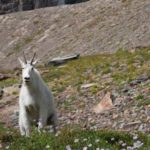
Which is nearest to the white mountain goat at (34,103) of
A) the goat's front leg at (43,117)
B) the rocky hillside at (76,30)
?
the goat's front leg at (43,117)

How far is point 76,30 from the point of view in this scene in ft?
182

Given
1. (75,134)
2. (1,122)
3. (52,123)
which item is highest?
(75,134)

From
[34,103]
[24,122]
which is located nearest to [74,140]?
[24,122]

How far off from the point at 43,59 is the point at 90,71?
49.7 feet

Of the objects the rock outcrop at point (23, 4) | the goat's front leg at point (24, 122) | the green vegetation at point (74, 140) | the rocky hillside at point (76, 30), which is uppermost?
the green vegetation at point (74, 140)

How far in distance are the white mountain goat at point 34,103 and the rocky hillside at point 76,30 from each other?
27.9 metres

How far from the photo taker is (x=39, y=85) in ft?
54.7

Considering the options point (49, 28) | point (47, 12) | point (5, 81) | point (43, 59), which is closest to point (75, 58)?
point (43, 59)

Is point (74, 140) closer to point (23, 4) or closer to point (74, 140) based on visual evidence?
point (74, 140)

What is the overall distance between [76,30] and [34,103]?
39202mm

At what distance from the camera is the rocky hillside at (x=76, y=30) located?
48.9m

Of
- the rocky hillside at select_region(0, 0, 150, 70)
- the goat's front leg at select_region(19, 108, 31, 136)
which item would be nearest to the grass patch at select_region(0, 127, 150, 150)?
the goat's front leg at select_region(19, 108, 31, 136)

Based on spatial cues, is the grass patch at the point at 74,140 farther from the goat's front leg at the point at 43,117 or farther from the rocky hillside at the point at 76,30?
the rocky hillside at the point at 76,30

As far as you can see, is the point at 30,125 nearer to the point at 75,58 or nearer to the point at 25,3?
the point at 75,58
